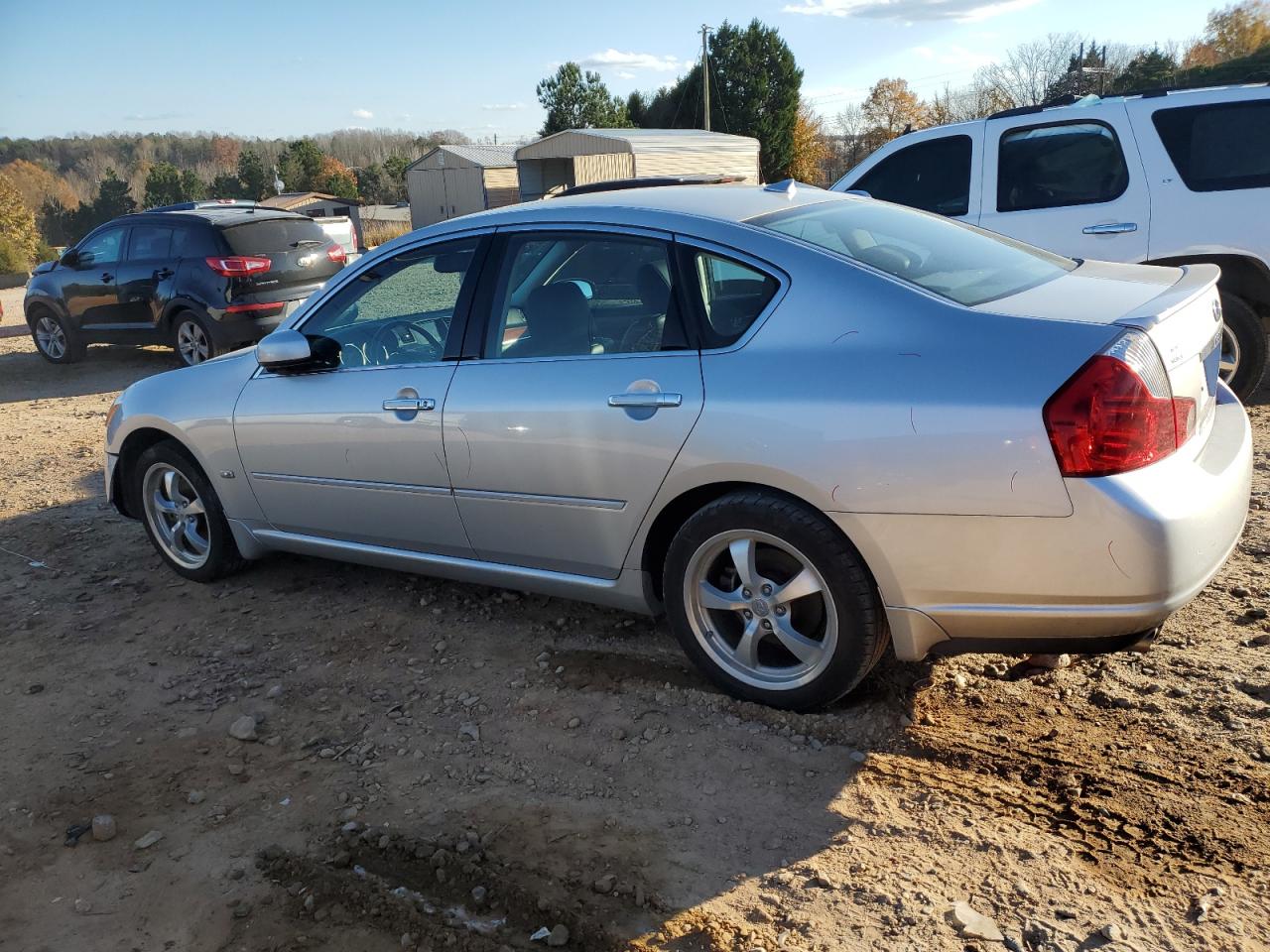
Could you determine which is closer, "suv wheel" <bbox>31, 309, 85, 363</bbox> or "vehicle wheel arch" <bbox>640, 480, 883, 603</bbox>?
"vehicle wheel arch" <bbox>640, 480, 883, 603</bbox>

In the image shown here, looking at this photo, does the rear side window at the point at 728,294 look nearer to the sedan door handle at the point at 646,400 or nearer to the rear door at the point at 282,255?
the sedan door handle at the point at 646,400

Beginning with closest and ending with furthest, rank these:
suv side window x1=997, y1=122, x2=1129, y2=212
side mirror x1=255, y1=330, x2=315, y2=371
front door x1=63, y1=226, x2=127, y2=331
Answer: side mirror x1=255, y1=330, x2=315, y2=371, suv side window x1=997, y1=122, x2=1129, y2=212, front door x1=63, y1=226, x2=127, y2=331

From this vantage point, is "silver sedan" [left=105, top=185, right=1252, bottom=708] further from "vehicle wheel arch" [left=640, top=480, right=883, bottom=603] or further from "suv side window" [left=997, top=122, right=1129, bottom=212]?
"suv side window" [left=997, top=122, right=1129, bottom=212]

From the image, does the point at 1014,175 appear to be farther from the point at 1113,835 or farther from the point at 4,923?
the point at 4,923

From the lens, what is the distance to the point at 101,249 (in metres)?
12.4

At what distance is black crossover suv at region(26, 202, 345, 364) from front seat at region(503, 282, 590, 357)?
8339mm

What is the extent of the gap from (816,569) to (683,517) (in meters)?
0.55

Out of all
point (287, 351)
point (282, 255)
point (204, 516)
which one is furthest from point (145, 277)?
point (287, 351)

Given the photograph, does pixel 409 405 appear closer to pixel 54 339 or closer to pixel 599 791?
pixel 599 791

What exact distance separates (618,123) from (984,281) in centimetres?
6287

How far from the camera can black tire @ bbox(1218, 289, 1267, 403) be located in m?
6.46

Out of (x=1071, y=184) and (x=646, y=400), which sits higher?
(x=1071, y=184)

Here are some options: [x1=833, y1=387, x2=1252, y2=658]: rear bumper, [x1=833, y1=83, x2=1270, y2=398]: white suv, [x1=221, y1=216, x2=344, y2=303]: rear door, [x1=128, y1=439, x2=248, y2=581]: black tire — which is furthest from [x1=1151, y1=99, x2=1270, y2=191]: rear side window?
[x1=221, y1=216, x2=344, y2=303]: rear door

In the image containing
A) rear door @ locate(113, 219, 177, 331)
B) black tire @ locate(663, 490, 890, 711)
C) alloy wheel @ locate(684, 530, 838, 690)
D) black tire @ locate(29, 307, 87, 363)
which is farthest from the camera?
black tire @ locate(29, 307, 87, 363)
